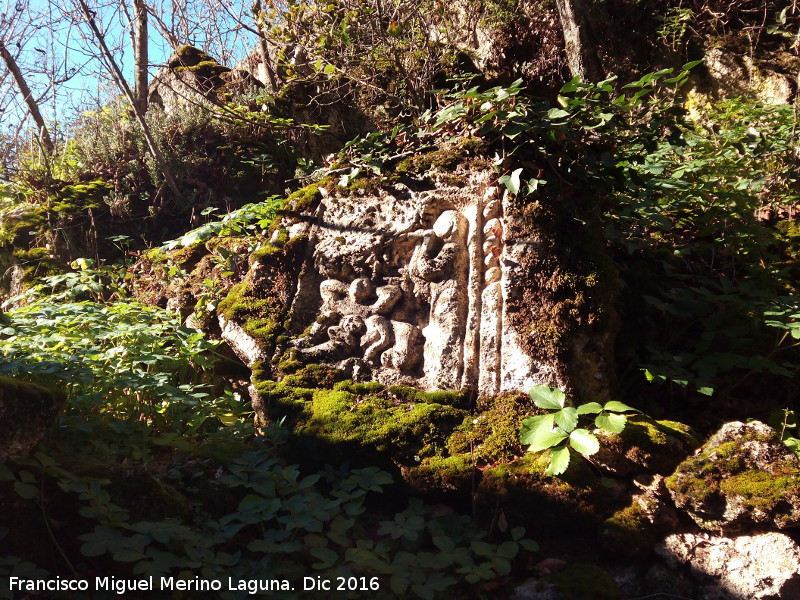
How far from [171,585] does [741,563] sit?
2.17 m

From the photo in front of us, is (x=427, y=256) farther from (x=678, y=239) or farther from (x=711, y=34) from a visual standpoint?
Result: (x=711, y=34)

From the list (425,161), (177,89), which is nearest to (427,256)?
(425,161)

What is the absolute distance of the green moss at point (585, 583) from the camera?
2252mm

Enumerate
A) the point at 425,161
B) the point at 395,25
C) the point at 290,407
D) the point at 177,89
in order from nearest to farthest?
the point at 290,407 < the point at 425,161 < the point at 395,25 < the point at 177,89

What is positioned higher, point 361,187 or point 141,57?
point 141,57

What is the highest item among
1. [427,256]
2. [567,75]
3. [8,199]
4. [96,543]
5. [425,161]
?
[567,75]

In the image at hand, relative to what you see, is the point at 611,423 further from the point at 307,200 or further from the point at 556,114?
the point at 307,200

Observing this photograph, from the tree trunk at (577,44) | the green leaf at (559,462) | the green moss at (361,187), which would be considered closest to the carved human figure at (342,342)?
the green moss at (361,187)

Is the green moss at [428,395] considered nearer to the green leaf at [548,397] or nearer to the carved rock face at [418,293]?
the carved rock face at [418,293]

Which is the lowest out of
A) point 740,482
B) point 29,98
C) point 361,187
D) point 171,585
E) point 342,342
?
point 171,585

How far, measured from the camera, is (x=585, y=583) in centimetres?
229

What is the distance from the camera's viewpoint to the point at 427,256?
3426 millimetres

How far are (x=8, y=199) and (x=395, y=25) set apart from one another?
456 cm

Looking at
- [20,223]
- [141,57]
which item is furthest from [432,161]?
[141,57]
